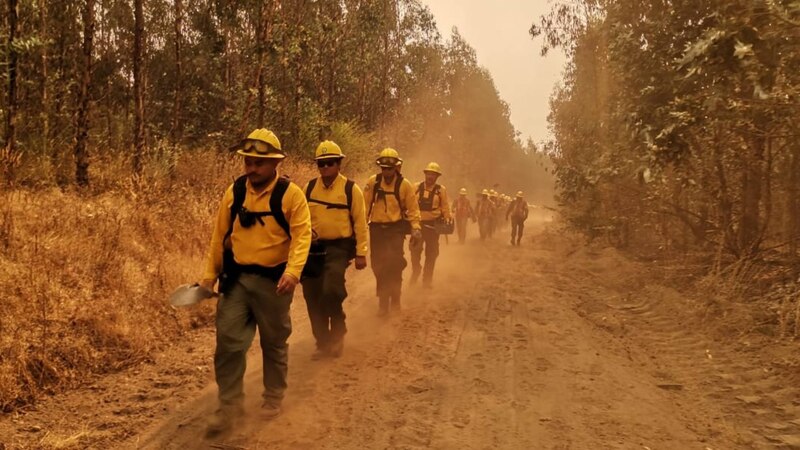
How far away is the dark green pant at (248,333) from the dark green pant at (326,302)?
136 centimetres

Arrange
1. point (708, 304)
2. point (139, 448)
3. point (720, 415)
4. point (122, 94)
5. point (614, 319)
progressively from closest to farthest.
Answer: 1. point (139, 448)
2. point (720, 415)
3. point (708, 304)
4. point (614, 319)
5. point (122, 94)

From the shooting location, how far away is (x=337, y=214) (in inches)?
225

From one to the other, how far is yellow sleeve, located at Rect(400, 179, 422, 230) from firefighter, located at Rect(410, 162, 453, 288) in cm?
221

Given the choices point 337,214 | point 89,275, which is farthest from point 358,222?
point 89,275

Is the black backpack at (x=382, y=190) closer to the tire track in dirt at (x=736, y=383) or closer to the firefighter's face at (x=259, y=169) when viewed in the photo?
the firefighter's face at (x=259, y=169)

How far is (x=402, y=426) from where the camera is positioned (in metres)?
3.96

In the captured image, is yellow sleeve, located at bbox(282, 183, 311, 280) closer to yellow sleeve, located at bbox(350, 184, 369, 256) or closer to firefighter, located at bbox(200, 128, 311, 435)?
firefighter, located at bbox(200, 128, 311, 435)

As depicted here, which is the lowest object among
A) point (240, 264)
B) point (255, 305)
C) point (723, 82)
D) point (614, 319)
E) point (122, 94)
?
point (614, 319)

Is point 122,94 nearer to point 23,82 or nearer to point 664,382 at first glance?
point 23,82

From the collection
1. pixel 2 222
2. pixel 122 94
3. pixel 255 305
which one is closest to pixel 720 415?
pixel 255 305

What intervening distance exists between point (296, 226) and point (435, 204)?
236 inches

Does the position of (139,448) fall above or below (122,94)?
below

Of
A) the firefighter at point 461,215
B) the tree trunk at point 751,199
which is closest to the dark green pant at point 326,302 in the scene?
the tree trunk at point 751,199

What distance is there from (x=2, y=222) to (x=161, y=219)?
2714 millimetres
